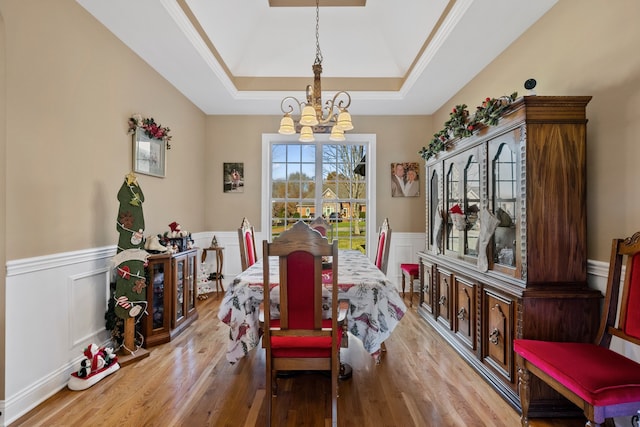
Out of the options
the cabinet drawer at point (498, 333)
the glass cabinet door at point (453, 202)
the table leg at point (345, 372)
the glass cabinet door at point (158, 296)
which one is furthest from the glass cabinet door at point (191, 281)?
the cabinet drawer at point (498, 333)

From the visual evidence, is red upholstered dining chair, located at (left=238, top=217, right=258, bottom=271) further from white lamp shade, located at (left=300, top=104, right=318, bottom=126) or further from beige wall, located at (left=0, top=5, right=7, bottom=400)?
beige wall, located at (left=0, top=5, right=7, bottom=400)

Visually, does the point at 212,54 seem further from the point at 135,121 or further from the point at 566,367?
the point at 566,367

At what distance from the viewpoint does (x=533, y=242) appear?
2.05 metres

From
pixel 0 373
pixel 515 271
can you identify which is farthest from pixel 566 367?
pixel 0 373

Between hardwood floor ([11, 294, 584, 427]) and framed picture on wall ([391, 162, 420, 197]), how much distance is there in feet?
9.16

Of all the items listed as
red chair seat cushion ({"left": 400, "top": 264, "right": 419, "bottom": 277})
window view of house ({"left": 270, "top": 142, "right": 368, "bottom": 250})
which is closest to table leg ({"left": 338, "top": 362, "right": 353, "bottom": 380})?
red chair seat cushion ({"left": 400, "top": 264, "right": 419, "bottom": 277})

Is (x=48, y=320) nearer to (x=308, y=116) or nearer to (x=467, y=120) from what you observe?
(x=308, y=116)

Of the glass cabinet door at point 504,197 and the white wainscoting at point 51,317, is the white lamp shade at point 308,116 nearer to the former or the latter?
the glass cabinet door at point 504,197

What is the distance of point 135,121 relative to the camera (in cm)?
318

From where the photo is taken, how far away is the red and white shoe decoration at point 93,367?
2.28 m

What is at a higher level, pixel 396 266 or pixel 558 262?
pixel 558 262

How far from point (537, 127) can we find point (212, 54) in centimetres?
322

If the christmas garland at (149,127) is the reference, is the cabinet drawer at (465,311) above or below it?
below

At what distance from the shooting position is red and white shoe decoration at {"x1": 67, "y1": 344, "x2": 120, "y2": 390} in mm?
2279
